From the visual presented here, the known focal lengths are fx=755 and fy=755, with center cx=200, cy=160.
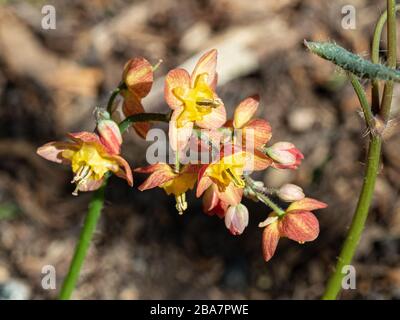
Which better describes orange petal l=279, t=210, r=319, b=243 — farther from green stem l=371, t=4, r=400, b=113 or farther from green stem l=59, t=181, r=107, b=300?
green stem l=59, t=181, r=107, b=300

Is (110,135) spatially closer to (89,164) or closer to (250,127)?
(89,164)

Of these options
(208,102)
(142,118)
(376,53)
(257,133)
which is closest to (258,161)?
(257,133)

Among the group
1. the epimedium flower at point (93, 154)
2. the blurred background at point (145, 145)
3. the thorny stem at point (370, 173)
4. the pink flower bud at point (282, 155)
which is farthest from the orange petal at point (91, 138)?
the blurred background at point (145, 145)

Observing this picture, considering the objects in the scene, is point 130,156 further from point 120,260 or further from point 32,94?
point 32,94

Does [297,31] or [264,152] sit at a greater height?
[297,31]

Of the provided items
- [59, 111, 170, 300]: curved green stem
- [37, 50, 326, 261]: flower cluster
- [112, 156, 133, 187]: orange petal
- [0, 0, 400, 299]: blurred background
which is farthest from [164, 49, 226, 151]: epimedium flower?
[0, 0, 400, 299]: blurred background

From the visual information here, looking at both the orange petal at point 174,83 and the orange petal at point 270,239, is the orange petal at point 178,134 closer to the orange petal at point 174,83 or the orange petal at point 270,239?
the orange petal at point 174,83

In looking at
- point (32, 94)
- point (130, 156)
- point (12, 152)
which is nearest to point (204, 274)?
point (130, 156)
